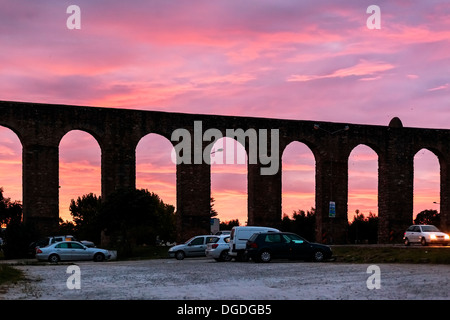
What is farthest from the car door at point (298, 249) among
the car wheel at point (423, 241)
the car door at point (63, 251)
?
the car wheel at point (423, 241)

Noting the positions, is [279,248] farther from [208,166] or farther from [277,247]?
[208,166]

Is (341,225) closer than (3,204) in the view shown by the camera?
Yes

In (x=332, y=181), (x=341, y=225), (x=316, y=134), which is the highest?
(x=316, y=134)

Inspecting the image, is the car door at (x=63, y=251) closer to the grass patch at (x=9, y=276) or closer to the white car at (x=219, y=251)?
the white car at (x=219, y=251)

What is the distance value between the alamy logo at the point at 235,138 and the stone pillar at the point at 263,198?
1.57 ft

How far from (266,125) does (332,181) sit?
6727mm

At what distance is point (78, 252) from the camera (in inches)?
1453

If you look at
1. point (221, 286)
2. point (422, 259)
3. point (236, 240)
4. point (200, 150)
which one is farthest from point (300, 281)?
point (200, 150)

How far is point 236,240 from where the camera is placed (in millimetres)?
31922

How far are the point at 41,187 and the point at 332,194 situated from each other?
20.7 metres

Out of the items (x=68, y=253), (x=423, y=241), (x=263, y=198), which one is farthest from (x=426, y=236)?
(x=68, y=253)

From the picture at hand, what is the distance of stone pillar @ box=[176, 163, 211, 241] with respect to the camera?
159 feet

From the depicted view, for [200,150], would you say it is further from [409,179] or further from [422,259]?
[422,259]

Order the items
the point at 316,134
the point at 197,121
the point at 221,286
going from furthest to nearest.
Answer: the point at 316,134 → the point at 197,121 → the point at 221,286
